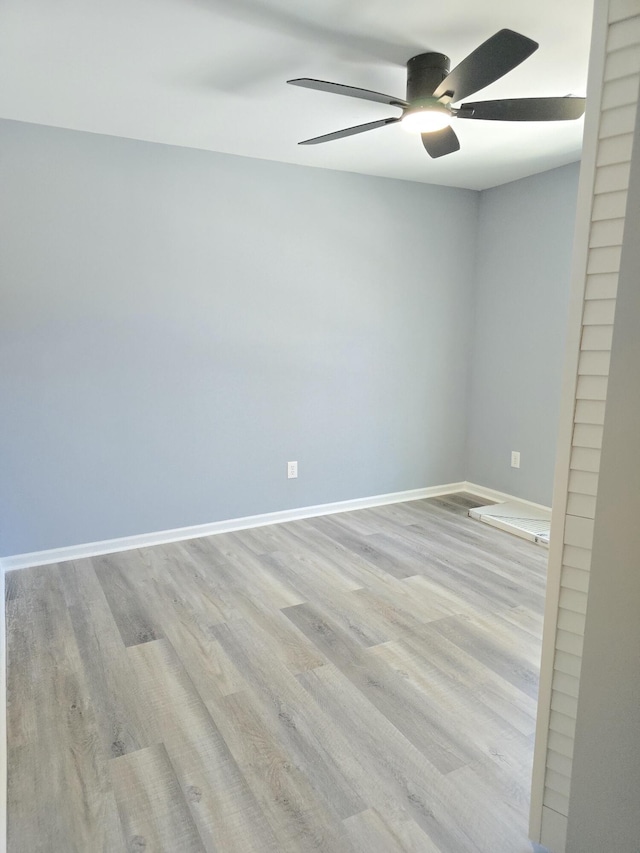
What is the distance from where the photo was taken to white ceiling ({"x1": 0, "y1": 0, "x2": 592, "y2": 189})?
71.6 inches

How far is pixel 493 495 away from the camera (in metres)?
4.47

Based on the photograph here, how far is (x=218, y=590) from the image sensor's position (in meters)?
2.83

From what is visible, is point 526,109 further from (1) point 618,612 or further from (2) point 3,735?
(2) point 3,735

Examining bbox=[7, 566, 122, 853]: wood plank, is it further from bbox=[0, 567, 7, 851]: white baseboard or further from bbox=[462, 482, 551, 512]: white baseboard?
bbox=[462, 482, 551, 512]: white baseboard

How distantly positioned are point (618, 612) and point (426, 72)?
2014 mm

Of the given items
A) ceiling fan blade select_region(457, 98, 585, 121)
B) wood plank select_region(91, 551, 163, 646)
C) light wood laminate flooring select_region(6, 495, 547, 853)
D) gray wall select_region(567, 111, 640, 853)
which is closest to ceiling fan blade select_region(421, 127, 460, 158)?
ceiling fan blade select_region(457, 98, 585, 121)

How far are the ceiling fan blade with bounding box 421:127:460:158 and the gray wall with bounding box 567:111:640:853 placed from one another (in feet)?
4.78

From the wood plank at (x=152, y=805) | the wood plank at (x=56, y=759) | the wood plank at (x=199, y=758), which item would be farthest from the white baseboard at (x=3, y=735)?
the wood plank at (x=199, y=758)

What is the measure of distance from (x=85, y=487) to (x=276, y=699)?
6.03 ft

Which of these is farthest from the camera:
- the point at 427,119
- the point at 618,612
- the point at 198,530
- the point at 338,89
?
the point at 198,530

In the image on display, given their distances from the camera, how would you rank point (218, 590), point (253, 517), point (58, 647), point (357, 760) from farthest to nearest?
point (253, 517)
point (218, 590)
point (58, 647)
point (357, 760)

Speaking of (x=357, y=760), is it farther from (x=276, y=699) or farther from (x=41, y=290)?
(x=41, y=290)

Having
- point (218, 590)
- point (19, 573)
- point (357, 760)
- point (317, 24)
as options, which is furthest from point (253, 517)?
point (317, 24)

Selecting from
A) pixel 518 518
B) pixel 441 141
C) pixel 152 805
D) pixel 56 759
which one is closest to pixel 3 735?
pixel 56 759
